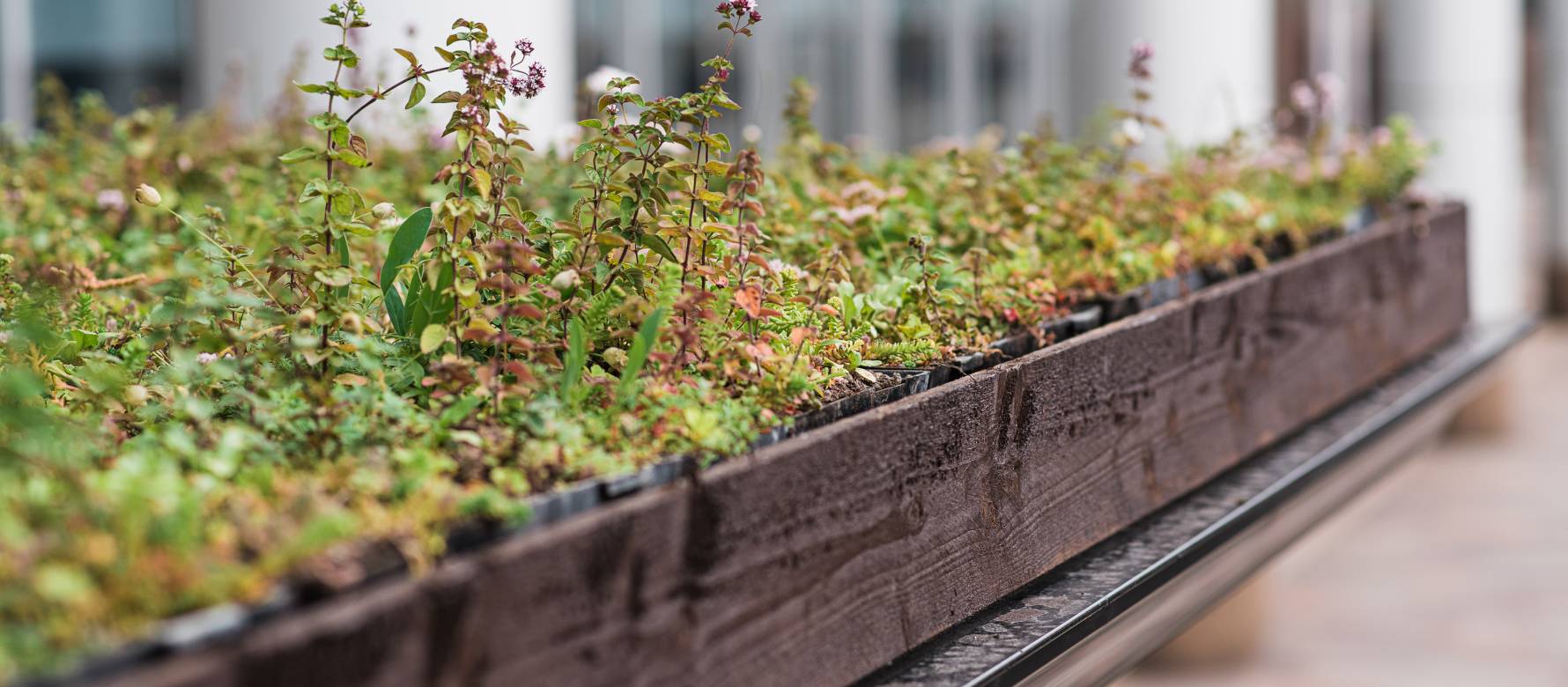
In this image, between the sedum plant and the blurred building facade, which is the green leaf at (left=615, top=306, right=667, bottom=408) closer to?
the sedum plant

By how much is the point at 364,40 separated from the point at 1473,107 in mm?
7530

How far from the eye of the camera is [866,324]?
2.22 meters

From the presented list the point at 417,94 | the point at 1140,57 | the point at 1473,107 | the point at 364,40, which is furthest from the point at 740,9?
the point at 1473,107

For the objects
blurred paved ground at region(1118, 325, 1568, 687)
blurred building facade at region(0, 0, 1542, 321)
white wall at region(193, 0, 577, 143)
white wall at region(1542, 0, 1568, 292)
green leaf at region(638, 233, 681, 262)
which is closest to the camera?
green leaf at region(638, 233, 681, 262)

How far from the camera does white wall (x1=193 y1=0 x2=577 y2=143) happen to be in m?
3.40

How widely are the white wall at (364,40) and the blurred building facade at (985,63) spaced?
1449 mm

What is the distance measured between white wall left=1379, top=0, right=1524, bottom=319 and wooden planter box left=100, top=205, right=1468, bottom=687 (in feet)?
21.6

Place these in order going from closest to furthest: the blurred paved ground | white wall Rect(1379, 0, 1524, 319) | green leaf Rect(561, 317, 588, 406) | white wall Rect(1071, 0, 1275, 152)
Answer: green leaf Rect(561, 317, 588, 406) < the blurred paved ground < white wall Rect(1071, 0, 1275, 152) < white wall Rect(1379, 0, 1524, 319)

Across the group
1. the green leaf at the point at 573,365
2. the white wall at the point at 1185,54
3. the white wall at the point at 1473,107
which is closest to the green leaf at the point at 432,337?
the green leaf at the point at 573,365

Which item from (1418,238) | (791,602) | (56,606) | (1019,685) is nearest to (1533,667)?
(1418,238)

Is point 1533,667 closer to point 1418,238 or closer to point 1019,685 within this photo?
point 1418,238

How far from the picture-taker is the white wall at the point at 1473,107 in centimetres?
877

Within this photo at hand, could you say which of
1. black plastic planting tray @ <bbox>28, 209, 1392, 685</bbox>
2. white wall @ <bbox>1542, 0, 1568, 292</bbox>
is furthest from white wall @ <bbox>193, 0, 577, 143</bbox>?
white wall @ <bbox>1542, 0, 1568, 292</bbox>

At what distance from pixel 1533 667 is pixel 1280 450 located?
2473mm
